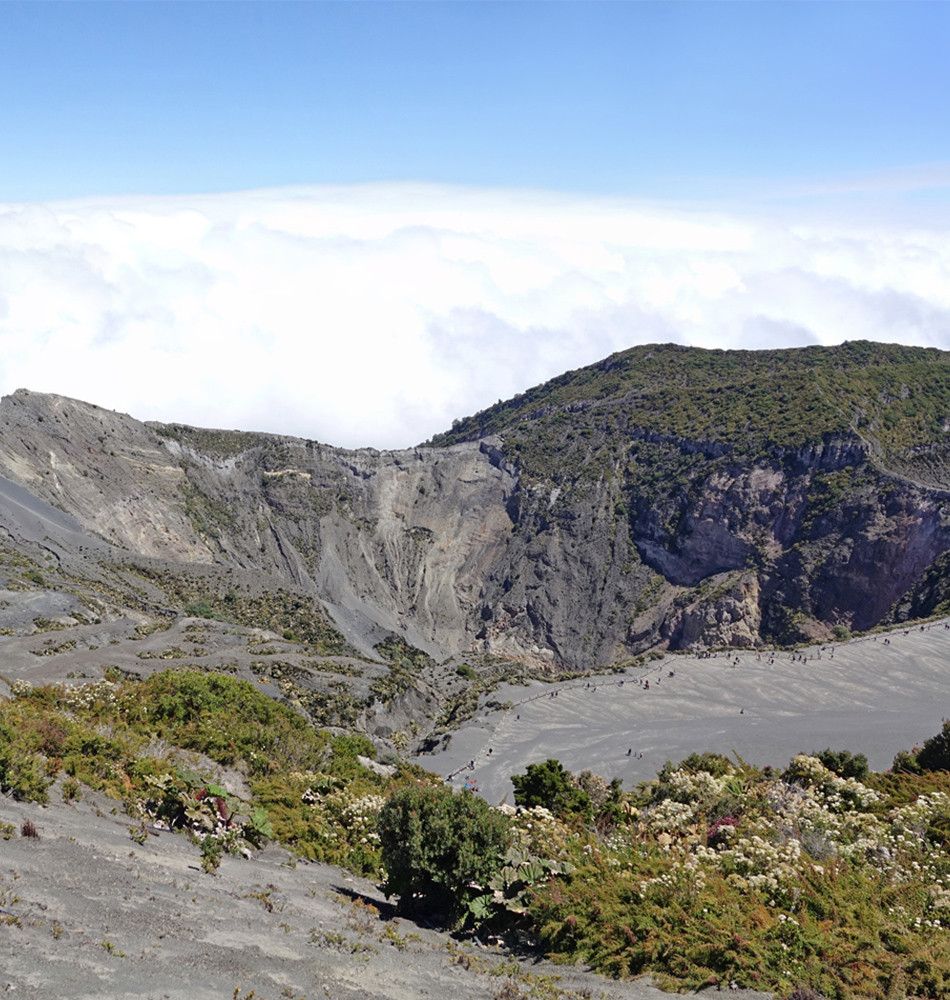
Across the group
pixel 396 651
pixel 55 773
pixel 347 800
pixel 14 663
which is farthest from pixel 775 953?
pixel 396 651

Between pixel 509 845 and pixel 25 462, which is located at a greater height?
pixel 25 462

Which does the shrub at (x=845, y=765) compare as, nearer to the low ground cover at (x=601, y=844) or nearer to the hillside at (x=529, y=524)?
the low ground cover at (x=601, y=844)

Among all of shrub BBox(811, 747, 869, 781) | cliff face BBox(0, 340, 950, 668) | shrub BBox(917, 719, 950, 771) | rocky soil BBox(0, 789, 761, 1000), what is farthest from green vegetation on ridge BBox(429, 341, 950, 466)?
rocky soil BBox(0, 789, 761, 1000)

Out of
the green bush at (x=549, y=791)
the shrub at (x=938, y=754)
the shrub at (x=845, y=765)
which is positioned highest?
the shrub at (x=938, y=754)

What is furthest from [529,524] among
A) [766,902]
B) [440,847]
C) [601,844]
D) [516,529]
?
[766,902]

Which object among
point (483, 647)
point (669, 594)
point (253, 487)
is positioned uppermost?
point (253, 487)

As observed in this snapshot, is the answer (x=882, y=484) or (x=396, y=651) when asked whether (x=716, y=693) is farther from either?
(x=882, y=484)

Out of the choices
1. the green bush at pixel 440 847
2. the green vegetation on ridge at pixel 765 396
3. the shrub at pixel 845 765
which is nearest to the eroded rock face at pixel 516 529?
the green vegetation on ridge at pixel 765 396

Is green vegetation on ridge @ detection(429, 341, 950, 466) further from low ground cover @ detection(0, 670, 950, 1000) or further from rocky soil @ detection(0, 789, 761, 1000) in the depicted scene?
rocky soil @ detection(0, 789, 761, 1000)
